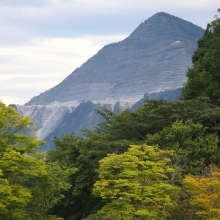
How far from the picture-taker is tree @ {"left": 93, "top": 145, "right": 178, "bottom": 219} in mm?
21703

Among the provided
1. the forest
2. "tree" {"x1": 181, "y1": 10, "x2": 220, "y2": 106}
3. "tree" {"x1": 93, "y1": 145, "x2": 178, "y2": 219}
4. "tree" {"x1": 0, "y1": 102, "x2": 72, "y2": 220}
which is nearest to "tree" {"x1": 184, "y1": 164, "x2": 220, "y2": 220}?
the forest

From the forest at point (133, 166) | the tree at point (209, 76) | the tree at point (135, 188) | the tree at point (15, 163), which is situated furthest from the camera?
the tree at point (209, 76)

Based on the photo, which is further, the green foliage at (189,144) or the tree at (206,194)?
the green foliage at (189,144)

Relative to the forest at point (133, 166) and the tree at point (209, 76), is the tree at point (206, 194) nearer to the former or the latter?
the forest at point (133, 166)

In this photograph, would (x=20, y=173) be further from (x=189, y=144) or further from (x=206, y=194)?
(x=206, y=194)

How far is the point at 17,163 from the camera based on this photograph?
2495 centimetres

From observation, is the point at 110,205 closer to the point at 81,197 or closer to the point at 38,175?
the point at 38,175

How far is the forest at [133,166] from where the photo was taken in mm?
21938

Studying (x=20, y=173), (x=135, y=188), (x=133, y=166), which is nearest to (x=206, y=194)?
(x=135, y=188)

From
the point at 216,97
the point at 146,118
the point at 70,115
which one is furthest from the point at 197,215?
the point at 70,115

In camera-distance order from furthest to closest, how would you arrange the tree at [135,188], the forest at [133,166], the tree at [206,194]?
the forest at [133,166], the tree at [135,188], the tree at [206,194]

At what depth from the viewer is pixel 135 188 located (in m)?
21.8

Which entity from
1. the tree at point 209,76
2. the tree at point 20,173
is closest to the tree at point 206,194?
the tree at point 20,173

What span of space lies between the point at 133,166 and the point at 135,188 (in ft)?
Result: 3.14
